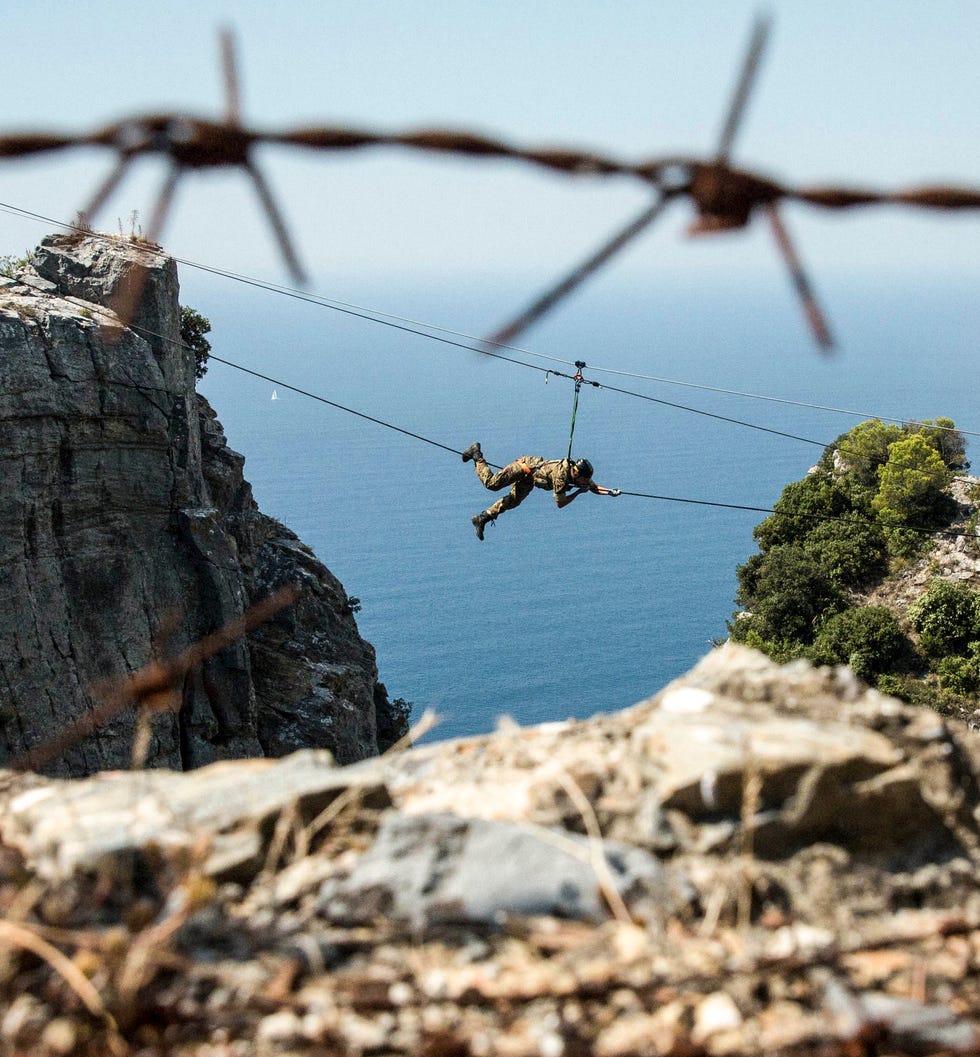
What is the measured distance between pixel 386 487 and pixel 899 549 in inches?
5619

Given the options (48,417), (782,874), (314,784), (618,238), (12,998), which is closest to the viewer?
(618,238)

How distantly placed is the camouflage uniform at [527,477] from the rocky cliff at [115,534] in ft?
29.3

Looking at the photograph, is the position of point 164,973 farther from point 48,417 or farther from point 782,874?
point 48,417

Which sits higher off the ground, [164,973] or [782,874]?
[782,874]

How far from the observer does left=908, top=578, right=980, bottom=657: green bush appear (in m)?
38.5

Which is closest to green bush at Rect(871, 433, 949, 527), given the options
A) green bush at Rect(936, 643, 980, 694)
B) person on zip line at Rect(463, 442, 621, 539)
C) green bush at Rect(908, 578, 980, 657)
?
green bush at Rect(908, 578, 980, 657)

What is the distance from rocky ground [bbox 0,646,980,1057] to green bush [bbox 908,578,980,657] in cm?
3701

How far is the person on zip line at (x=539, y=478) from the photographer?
15.9 metres

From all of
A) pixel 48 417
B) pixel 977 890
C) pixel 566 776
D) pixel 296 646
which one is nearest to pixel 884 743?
pixel 977 890

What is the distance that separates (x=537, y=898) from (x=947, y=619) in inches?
1520

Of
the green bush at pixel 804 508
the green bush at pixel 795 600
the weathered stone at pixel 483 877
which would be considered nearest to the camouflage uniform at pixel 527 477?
the weathered stone at pixel 483 877

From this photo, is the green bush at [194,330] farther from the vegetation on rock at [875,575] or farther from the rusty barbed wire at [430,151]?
the rusty barbed wire at [430,151]

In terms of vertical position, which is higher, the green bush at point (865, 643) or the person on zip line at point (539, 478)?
the person on zip line at point (539, 478)

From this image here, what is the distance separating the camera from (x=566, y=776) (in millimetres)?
4262
